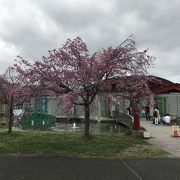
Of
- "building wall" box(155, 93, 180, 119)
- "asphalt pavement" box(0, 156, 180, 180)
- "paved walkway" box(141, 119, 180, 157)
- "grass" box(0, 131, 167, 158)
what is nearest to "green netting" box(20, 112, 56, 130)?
"grass" box(0, 131, 167, 158)

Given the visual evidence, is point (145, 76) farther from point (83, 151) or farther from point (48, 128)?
point (48, 128)

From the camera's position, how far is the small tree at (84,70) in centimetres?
1873

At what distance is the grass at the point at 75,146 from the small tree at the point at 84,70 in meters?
1.84

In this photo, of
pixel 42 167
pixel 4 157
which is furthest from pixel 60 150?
pixel 42 167

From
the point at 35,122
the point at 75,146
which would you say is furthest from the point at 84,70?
the point at 35,122

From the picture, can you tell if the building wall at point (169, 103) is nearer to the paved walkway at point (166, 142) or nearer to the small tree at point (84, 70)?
the paved walkway at point (166, 142)

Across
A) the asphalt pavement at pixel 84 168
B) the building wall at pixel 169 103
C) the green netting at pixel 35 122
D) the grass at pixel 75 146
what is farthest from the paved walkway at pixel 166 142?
the building wall at pixel 169 103

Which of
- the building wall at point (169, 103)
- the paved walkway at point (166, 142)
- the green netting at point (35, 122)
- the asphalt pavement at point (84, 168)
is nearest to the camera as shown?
the asphalt pavement at point (84, 168)

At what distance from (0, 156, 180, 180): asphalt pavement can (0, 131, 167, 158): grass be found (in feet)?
4.18

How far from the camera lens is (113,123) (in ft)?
107

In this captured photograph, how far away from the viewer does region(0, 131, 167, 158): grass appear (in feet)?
55.6

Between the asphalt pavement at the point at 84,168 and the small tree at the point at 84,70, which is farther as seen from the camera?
the small tree at the point at 84,70

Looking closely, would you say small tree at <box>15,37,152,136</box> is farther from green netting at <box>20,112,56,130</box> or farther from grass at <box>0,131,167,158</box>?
green netting at <box>20,112,56,130</box>

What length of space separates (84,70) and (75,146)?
3296 millimetres
